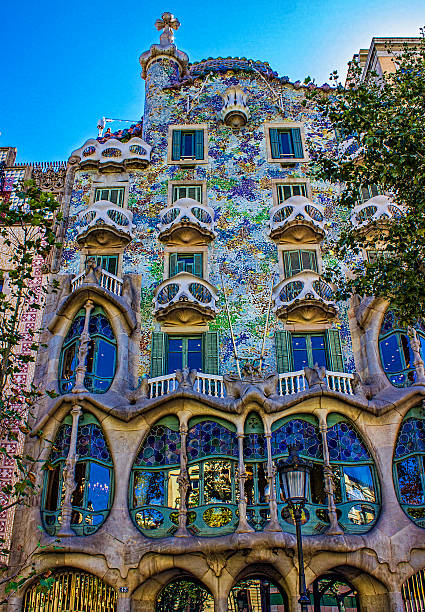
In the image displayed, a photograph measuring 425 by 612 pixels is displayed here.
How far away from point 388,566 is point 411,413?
421 centimetres

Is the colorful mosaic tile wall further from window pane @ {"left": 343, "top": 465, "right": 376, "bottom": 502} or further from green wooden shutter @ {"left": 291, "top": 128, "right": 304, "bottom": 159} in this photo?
window pane @ {"left": 343, "top": 465, "right": 376, "bottom": 502}

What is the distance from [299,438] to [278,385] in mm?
1650

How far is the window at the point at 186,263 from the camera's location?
21.5 meters

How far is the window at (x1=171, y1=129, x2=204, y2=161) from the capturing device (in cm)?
2436

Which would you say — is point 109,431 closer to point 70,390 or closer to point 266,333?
point 70,390

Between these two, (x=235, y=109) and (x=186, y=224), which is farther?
(x=235, y=109)

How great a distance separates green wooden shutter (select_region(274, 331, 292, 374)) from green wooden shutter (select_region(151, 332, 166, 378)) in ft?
11.7

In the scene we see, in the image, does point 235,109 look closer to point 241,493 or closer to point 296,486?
point 241,493

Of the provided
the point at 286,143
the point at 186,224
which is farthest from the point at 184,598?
the point at 286,143

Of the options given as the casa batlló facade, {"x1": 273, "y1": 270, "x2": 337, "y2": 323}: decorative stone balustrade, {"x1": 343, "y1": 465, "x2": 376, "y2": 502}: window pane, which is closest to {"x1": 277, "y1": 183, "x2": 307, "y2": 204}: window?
the casa batlló facade

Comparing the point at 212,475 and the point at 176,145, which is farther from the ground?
the point at 176,145

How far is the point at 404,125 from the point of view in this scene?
14.0 meters

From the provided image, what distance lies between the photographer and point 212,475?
1727 cm

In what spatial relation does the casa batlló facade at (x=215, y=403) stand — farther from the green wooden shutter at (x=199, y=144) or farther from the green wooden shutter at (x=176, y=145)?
the green wooden shutter at (x=199, y=144)
